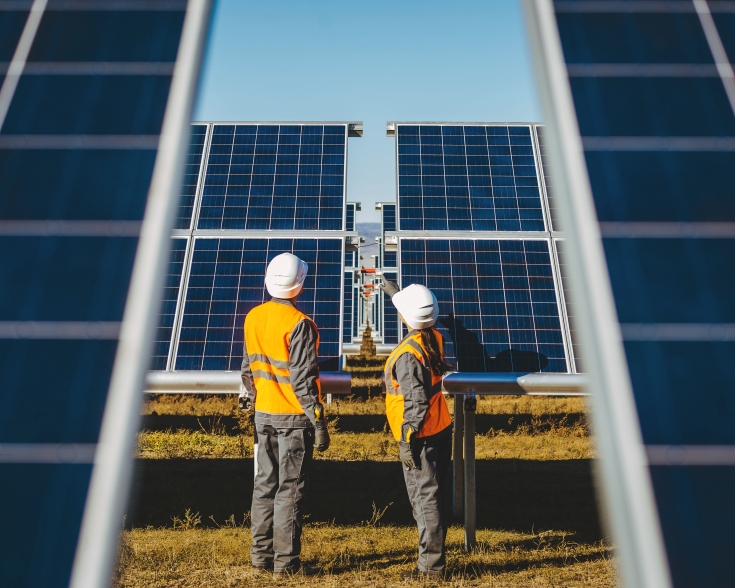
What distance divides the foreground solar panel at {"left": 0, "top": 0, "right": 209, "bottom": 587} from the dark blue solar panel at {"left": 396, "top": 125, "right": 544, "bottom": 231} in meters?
6.49

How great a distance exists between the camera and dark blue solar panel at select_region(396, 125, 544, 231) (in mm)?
8742

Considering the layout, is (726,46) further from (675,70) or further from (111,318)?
(111,318)

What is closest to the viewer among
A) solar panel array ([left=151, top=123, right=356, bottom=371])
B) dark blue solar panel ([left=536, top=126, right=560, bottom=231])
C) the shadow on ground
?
the shadow on ground

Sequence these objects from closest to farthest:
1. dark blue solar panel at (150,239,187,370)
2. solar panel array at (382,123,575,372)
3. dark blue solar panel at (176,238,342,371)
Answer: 1. dark blue solar panel at (176,238,342,371)
2. dark blue solar panel at (150,239,187,370)
3. solar panel array at (382,123,575,372)

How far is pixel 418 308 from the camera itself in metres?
4.23

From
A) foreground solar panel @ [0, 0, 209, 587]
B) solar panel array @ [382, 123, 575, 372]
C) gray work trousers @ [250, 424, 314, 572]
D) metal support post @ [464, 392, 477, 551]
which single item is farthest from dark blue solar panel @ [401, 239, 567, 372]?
foreground solar panel @ [0, 0, 209, 587]

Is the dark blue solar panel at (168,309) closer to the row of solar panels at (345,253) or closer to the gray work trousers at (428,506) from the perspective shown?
the row of solar panels at (345,253)

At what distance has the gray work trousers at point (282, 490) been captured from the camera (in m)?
4.05

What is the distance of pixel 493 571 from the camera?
4320mm

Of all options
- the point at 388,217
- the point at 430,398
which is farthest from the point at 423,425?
the point at 388,217

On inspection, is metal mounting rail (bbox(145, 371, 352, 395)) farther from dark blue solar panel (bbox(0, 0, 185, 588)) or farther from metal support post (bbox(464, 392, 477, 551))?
dark blue solar panel (bbox(0, 0, 185, 588))

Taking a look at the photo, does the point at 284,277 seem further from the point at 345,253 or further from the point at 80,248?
the point at 345,253

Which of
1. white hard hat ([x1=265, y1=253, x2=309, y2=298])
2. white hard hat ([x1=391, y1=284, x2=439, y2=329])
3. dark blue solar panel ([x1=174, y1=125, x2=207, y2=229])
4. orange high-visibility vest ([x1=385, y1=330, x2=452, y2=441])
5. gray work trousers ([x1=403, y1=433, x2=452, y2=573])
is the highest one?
dark blue solar panel ([x1=174, y1=125, x2=207, y2=229])

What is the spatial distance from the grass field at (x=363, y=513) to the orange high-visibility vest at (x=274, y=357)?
51.4 inches
